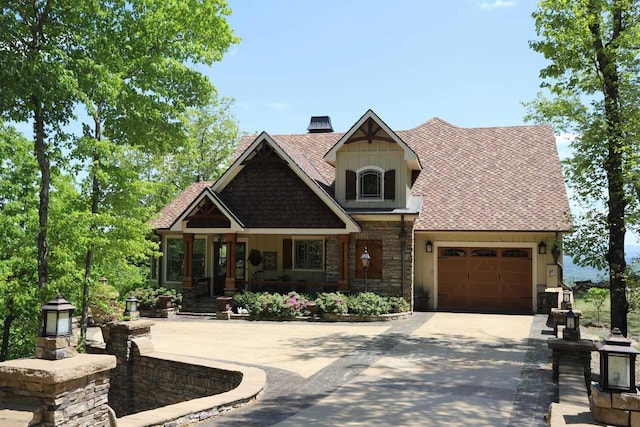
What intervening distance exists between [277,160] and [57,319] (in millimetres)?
14683

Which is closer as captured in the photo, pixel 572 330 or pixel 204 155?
A: pixel 572 330

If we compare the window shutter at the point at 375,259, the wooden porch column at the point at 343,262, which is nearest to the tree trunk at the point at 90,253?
the wooden porch column at the point at 343,262

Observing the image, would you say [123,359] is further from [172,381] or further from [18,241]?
[18,241]

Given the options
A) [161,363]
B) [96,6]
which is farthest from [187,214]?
[161,363]

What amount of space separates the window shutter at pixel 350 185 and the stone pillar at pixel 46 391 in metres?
14.7

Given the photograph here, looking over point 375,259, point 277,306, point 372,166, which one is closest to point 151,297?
point 277,306

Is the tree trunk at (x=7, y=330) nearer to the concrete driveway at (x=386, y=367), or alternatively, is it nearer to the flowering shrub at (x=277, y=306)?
the concrete driveway at (x=386, y=367)

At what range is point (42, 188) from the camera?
13352 millimetres

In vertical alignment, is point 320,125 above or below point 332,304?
above

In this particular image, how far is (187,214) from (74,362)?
45.2 feet

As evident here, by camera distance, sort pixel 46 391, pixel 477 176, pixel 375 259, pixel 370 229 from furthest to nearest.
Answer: pixel 477 176 → pixel 370 229 → pixel 375 259 → pixel 46 391

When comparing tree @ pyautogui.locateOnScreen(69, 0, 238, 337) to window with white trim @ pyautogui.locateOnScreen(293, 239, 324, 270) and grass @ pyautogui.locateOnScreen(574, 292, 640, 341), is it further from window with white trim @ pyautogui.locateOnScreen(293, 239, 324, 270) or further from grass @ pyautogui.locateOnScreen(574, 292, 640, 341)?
grass @ pyautogui.locateOnScreen(574, 292, 640, 341)

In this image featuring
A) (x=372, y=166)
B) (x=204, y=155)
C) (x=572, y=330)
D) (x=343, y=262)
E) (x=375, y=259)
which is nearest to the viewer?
(x=572, y=330)

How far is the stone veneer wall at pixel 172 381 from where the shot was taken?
9.74 m
